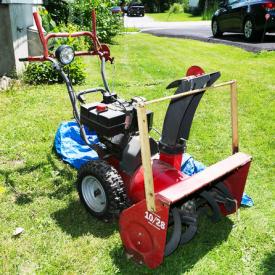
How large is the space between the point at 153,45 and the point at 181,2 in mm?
44892

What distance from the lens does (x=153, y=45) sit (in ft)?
49.5

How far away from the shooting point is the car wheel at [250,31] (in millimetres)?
13832

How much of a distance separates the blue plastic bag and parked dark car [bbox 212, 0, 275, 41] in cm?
974

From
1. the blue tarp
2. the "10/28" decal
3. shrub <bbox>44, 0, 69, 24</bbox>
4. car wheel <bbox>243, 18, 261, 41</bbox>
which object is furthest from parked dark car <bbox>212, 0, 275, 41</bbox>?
the "10/28" decal

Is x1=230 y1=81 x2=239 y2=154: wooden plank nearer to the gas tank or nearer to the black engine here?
the gas tank

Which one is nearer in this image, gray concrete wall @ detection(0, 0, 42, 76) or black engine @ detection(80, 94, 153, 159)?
black engine @ detection(80, 94, 153, 159)

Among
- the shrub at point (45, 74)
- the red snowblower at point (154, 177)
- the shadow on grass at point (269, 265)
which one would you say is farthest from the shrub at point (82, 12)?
the shadow on grass at point (269, 265)

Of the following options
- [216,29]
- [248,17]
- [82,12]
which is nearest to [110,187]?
[82,12]

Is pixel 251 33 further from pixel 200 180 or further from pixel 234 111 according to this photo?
pixel 200 180

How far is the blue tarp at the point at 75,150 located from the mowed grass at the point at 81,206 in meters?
0.13

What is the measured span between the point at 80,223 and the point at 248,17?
1175 centimetres

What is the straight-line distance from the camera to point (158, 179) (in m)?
3.60

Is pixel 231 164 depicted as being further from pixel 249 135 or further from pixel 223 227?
A: pixel 249 135

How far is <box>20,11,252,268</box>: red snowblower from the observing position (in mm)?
3178
